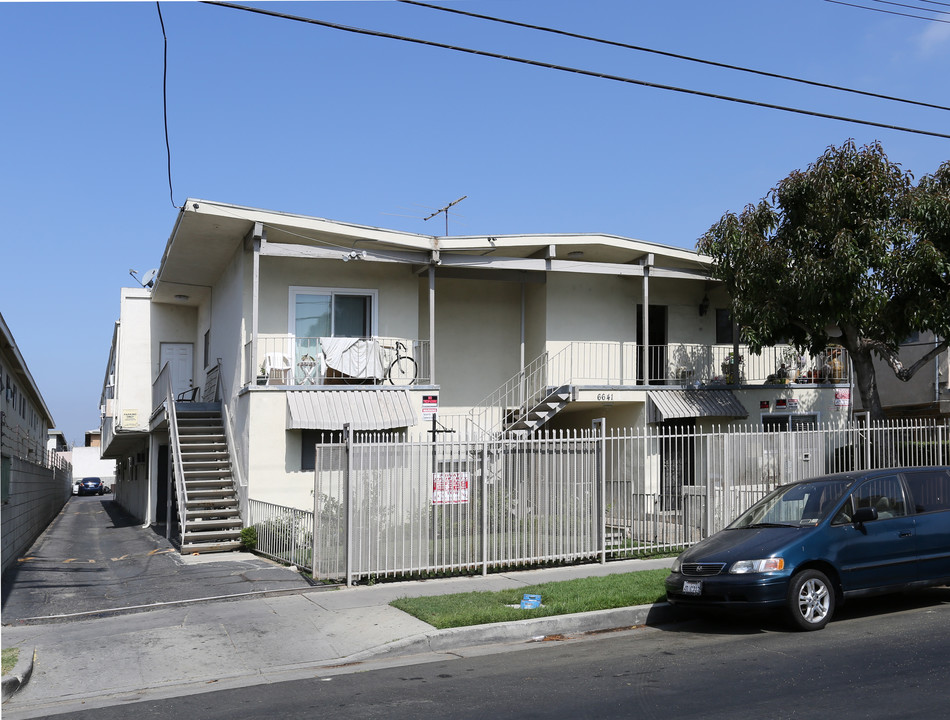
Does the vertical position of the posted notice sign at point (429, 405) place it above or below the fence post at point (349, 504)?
above

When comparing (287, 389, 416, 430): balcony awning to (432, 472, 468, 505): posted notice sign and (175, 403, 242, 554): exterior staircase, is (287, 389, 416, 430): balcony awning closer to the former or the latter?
(175, 403, 242, 554): exterior staircase

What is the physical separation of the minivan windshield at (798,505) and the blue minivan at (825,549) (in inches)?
0.5

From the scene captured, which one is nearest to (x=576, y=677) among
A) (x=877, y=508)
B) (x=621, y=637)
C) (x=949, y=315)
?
(x=621, y=637)

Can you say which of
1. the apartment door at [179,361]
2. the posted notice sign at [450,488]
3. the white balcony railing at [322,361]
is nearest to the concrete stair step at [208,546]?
the white balcony railing at [322,361]

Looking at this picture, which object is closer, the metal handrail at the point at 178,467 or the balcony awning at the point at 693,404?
the metal handrail at the point at 178,467

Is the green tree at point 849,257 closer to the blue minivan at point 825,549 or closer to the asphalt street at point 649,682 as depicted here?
the blue minivan at point 825,549

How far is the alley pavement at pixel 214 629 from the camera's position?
7926 mm

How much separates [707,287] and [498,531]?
12751mm

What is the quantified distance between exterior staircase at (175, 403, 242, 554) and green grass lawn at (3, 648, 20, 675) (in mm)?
7448

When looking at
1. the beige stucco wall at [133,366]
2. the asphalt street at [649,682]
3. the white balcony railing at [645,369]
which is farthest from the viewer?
the beige stucco wall at [133,366]

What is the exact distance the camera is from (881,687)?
660 cm

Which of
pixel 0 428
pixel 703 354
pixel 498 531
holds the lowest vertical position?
pixel 498 531

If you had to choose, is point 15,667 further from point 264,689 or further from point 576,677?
point 576,677

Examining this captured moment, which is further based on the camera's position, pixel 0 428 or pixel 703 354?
pixel 703 354
